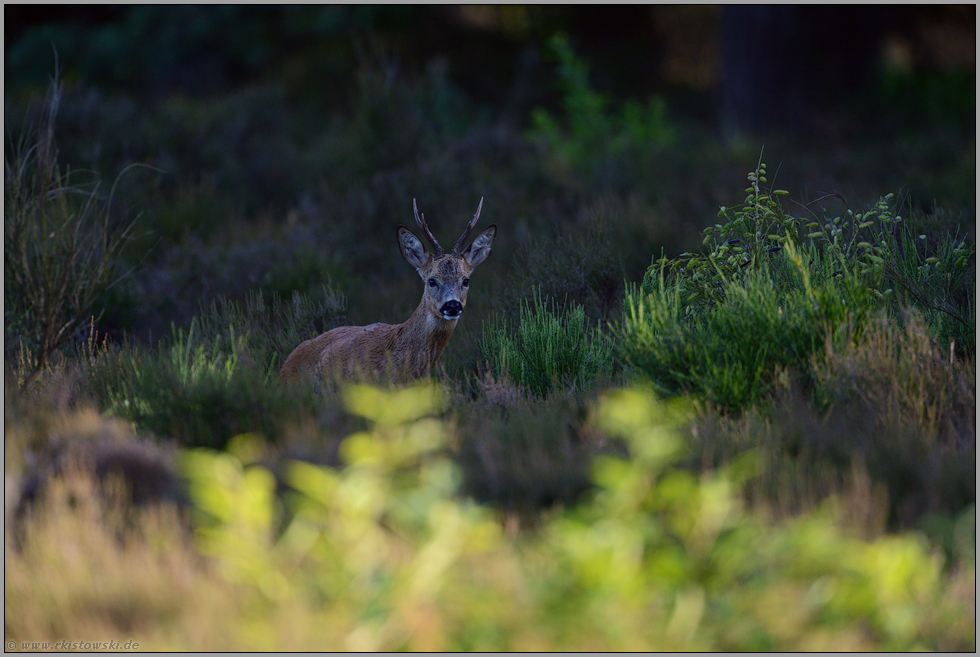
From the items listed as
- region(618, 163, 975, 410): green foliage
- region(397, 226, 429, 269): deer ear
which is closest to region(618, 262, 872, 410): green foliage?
region(618, 163, 975, 410): green foliage

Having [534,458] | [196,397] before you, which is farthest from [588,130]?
[534,458]

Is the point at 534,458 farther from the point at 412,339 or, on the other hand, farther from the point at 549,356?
the point at 412,339

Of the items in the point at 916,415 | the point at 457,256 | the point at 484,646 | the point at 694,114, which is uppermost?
the point at 694,114

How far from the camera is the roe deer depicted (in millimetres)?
6719

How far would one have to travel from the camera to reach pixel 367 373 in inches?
256

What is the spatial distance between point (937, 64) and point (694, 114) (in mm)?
5713

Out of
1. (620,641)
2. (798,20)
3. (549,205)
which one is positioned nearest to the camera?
(620,641)

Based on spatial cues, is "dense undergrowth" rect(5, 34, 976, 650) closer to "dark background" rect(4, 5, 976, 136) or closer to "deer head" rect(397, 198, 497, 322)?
"deer head" rect(397, 198, 497, 322)

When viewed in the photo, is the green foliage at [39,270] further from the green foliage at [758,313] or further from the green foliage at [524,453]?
the green foliage at [758,313]

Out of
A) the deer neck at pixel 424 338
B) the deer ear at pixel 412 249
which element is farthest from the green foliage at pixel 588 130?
the deer neck at pixel 424 338

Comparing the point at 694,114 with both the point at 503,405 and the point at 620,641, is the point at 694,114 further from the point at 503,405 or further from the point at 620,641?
the point at 620,641

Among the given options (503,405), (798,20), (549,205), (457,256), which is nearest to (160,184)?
(549,205)

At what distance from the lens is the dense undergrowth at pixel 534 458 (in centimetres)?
313

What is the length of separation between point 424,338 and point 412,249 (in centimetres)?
87
